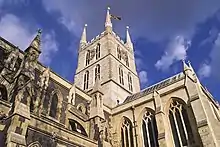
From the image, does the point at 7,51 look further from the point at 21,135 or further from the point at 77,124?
the point at 21,135

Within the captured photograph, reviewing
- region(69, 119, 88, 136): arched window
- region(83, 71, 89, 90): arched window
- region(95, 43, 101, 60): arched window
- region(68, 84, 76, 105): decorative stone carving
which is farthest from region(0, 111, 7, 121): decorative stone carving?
region(95, 43, 101, 60): arched window

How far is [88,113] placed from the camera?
2342cm

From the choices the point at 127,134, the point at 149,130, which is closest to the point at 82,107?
the point at 127,134

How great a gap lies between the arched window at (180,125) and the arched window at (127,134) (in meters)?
4.87

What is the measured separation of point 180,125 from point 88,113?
9.68 metres

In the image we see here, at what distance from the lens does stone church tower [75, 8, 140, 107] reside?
32.5 m

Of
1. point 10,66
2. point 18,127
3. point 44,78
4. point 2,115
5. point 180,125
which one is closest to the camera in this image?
point 18,127

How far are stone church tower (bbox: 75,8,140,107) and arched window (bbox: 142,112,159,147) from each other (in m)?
7.04

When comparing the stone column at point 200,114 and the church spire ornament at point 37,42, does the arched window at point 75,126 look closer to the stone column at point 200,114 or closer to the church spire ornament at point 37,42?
the church spire ornament at point 37,42

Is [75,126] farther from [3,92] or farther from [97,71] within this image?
[97,71]

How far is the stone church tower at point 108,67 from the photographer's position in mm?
32469

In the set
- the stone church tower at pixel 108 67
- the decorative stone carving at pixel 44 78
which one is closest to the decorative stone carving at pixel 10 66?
the decorative stone carving at pixel 44 78

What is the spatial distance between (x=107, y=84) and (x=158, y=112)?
12.3 metres

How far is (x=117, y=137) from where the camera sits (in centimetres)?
2433
